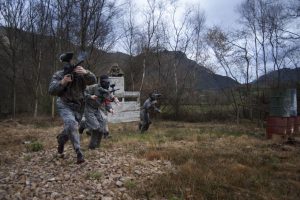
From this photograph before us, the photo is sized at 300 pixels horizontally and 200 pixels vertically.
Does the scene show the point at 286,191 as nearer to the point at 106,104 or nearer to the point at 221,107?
the point at 106,104

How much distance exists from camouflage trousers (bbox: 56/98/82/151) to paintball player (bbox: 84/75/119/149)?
6.04 ft

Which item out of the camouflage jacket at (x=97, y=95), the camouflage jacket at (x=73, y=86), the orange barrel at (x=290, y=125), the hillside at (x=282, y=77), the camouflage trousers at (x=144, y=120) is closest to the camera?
the camouflage jacket at (x=73, y=86)

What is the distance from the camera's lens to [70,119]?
804 centimetres

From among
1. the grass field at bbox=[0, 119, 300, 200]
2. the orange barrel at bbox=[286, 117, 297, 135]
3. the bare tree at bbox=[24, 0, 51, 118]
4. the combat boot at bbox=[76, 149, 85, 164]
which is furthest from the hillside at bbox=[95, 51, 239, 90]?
the combat boot at bbox=[76, 149, 85, 164]

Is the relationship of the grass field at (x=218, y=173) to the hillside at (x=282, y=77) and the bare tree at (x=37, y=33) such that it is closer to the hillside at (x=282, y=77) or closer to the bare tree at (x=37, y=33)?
the hillside at (x=282, y=77)

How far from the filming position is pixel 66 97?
830 cm

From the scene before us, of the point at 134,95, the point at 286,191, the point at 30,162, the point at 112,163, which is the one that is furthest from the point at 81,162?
the point at 134,95

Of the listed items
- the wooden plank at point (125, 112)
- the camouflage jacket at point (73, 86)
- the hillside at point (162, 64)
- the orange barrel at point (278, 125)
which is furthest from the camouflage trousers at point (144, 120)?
the hillside at point (162, 64)

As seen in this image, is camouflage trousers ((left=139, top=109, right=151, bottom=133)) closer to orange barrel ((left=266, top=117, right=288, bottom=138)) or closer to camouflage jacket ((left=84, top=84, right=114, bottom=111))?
camouflage jacket ((left=84, top=84, right=114, bottom=111))

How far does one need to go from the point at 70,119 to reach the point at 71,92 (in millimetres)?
626

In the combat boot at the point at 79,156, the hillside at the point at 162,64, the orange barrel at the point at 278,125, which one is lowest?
the combat boot at the point at 79,156

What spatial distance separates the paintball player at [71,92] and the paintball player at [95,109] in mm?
1805

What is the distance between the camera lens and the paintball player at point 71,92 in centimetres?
789

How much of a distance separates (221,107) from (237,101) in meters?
1.29
